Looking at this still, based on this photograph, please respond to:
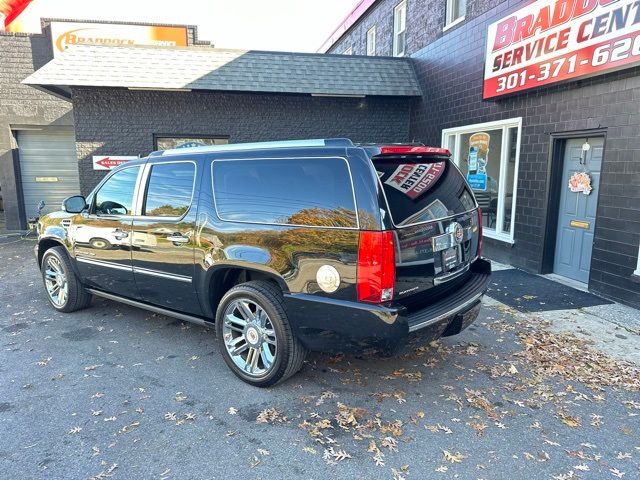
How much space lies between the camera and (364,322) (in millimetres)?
2963

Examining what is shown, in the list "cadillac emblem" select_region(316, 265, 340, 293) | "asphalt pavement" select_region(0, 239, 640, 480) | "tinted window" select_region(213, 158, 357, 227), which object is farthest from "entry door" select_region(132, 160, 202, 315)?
"cadillac emblem" select_region(316, 265, 340, 293)

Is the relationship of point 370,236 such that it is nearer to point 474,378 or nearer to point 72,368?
point 474,378

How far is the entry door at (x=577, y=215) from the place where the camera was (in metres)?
6.20

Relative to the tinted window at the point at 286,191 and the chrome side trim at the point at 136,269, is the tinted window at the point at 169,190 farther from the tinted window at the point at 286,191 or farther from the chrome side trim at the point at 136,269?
the chrome side trim at the point at 136,269

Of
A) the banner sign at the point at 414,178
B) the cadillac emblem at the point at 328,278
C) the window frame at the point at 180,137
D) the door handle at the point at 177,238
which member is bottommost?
the cadillac emblem at the point at 328,278

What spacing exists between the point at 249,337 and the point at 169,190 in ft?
5.32

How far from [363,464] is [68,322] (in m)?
4.02

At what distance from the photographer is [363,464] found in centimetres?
269

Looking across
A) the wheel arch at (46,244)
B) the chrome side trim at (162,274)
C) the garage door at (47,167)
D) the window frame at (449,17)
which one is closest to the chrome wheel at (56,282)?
the wheel arch at (46,244)

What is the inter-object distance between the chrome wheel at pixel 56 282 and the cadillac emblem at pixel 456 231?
4461 mm

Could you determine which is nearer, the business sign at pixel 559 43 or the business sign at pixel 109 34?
the business sign at pixel 559 43

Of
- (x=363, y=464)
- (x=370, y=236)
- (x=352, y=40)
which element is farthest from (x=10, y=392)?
(x=352, y=40)

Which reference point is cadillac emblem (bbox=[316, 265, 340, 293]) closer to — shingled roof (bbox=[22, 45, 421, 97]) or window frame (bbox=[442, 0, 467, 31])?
shingled roof (bbox=[22, 45, 421, 97])

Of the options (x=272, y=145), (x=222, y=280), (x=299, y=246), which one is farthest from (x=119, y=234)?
(x=299, y=246)
